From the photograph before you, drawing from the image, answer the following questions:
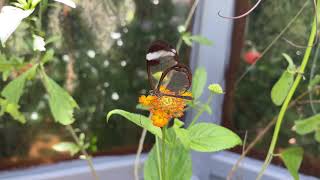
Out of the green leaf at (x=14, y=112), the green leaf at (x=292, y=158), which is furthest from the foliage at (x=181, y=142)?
the green leaf at (x=14, y=112)

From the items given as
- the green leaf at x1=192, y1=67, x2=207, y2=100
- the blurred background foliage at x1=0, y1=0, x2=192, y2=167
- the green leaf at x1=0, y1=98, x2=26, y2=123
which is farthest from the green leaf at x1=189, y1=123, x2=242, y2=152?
the blurred background foliage at x1=0, y1=0, x2=192, y2=167

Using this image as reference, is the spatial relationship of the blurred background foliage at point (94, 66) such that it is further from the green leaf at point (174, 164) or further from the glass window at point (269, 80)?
the green leaf at point (174, 164)

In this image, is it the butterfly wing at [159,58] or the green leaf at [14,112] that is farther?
the green leaf at [14,112]

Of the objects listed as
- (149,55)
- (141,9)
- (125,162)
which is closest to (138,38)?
(141,9)

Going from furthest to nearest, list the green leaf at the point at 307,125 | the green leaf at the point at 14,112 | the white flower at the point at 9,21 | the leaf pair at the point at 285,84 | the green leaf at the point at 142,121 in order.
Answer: the green leaf at the point at 14,112
the green leaf at the point at 307,125
the leaf pair at the point at 285,84
the green leaf at the point at 142,121
the white flower at the point at 9,21

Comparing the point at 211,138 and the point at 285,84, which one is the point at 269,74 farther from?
the point at 211,138
